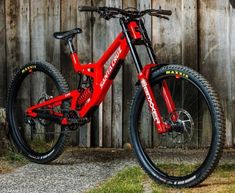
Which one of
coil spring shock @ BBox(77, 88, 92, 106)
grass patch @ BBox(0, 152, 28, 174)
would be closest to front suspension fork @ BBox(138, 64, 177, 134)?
coil spring shock @ BBox(77, 88, 92, 106)

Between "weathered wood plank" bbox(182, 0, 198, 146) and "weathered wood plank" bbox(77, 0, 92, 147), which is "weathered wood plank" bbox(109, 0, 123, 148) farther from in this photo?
"weathered wood plank" bbox(182, 0, 198, 146)

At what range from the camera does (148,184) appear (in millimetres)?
4957

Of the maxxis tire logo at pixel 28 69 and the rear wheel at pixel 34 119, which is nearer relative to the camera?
the rear wheel at pixel 34 119

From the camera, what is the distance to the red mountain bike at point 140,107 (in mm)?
4773

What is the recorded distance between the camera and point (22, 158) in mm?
6164

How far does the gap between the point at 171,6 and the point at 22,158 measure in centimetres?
207

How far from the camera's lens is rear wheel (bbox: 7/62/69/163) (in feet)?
19.4

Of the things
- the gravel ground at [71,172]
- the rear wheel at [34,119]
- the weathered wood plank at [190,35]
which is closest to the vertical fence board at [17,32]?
the rear wheel at [34,119]

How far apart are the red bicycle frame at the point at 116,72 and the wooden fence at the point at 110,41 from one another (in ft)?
2.88

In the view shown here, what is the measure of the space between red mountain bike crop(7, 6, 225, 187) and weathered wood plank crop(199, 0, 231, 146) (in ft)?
0.99

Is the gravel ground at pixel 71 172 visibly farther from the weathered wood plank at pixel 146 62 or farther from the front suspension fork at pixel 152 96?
the front suspension fork at pixel 152 96

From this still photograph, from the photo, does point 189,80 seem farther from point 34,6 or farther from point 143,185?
point 34,6

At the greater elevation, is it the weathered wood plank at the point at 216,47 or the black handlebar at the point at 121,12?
the black handlebar at the point at 121,12

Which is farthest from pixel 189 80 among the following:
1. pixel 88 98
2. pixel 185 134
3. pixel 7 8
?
pixel 7 8
